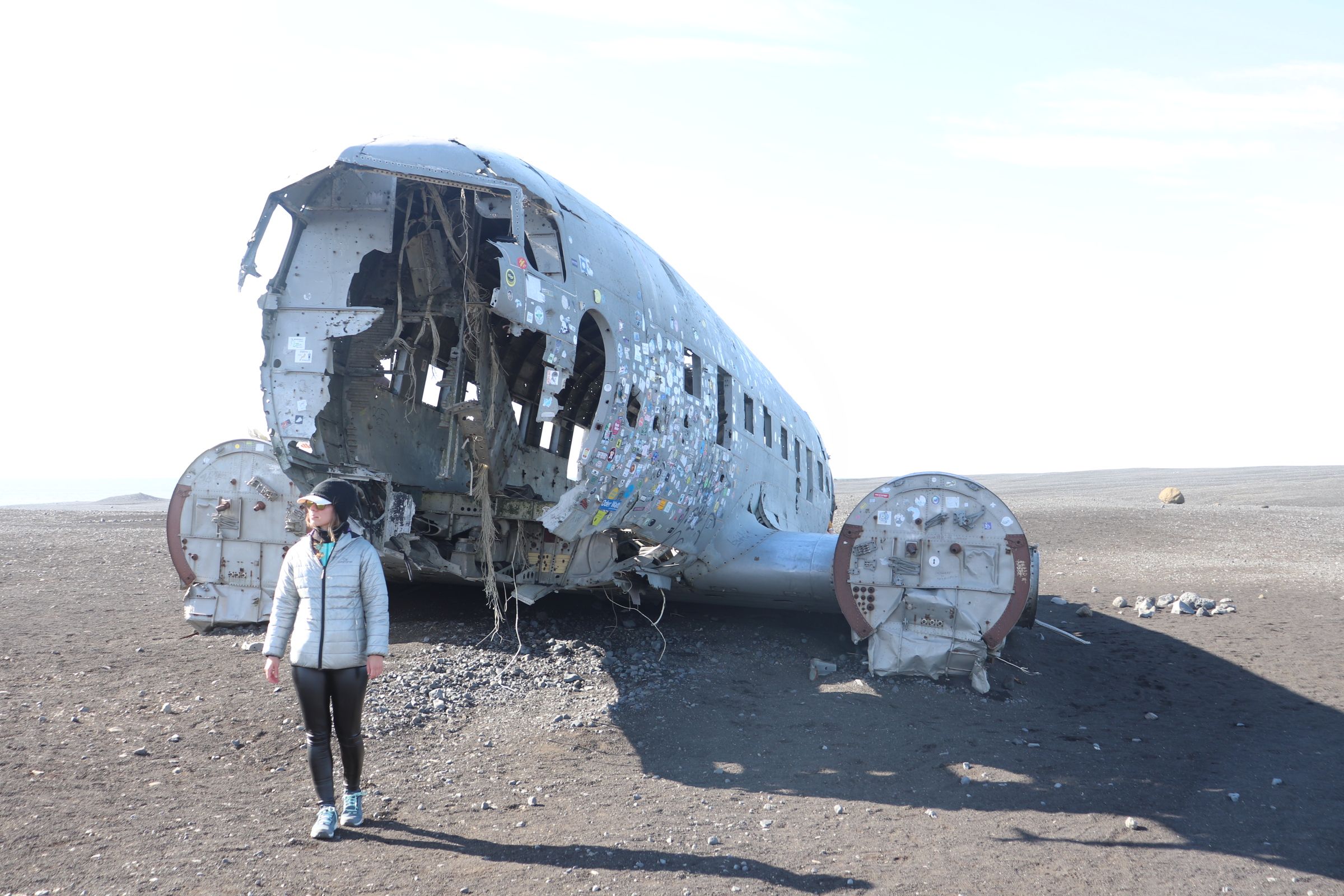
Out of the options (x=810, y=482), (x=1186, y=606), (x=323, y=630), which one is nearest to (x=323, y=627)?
(x=323, y=630)

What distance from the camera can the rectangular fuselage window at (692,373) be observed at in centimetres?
945

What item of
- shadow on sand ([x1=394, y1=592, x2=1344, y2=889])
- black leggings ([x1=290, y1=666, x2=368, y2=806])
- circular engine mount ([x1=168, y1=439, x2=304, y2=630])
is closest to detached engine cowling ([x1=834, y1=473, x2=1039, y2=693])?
shadow on sand ([x1=394, y1=592, x2=1344, y2=889])

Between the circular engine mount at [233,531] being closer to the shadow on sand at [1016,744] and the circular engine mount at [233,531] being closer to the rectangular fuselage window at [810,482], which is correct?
the shadow on sand at [1016,744]

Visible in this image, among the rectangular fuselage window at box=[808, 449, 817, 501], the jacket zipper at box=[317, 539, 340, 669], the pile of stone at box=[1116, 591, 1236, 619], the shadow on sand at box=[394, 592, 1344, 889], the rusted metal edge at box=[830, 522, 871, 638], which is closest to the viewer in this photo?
the jacket zipper at box=[317, 539, 340, 669]

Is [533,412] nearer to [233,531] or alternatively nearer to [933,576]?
[233,531]

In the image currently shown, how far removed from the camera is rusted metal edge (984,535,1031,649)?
337 inches

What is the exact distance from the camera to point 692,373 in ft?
31.9

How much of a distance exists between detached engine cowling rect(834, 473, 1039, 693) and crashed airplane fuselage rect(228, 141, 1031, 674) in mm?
23

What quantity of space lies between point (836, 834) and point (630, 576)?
4.42 meters

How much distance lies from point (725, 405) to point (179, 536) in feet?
20.4

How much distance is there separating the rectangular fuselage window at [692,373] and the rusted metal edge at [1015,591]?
3.50 meters

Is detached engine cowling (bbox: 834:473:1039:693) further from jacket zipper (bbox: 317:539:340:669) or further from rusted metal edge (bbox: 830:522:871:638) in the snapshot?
jacket zipper (bbox: 317:539:340:669)

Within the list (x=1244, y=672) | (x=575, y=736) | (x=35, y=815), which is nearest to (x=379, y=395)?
(x=575, y=736)

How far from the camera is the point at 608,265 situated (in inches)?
324
